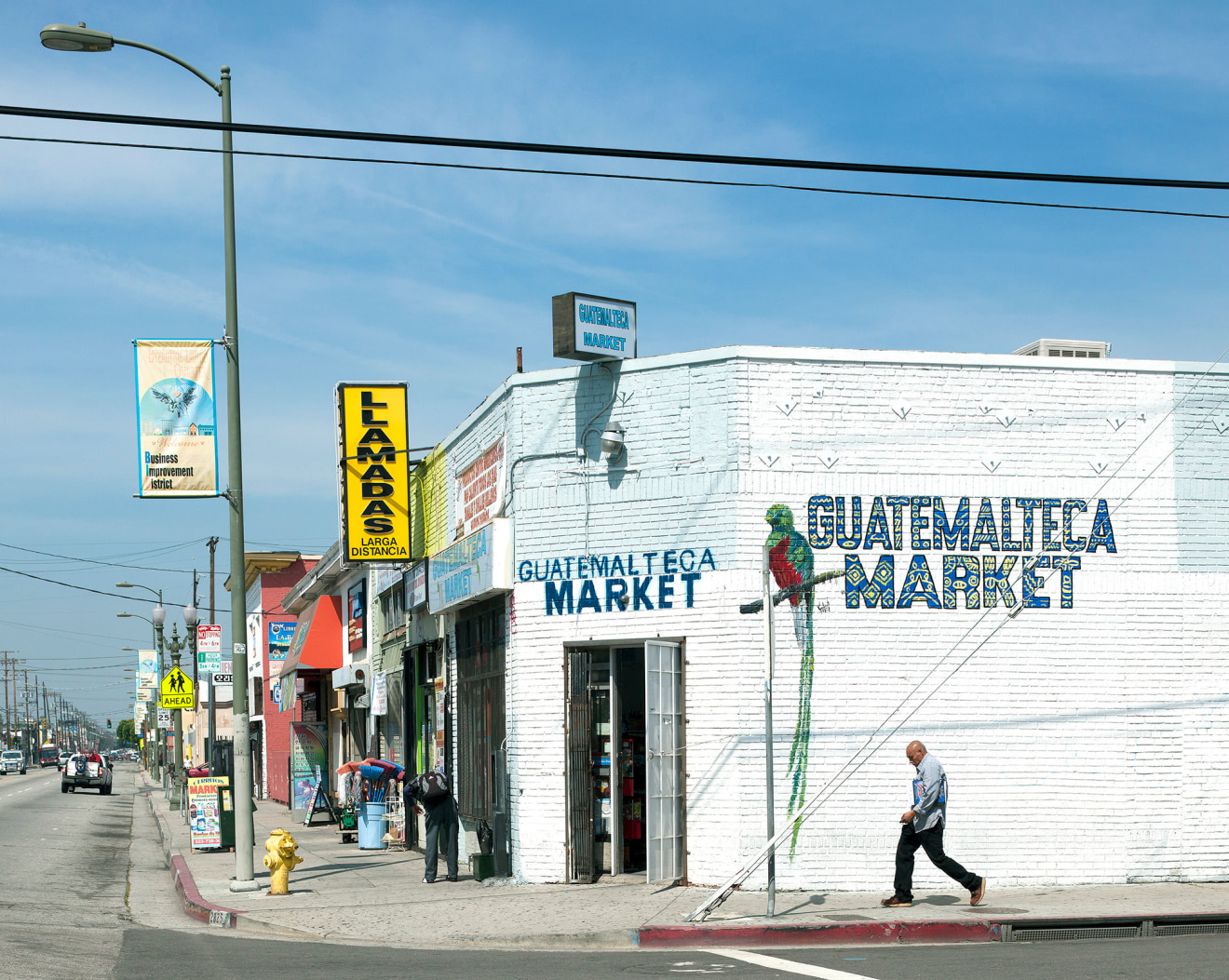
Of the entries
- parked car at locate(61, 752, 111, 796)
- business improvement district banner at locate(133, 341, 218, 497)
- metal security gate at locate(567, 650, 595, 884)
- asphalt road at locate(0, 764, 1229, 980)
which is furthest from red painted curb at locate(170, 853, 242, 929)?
parked car at locate(61, 752, 111, 796)

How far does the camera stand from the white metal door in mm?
14195

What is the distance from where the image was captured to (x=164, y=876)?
20.2m

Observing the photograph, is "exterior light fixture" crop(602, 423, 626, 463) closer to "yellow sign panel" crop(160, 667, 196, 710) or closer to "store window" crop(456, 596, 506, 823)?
"store window" crop(456, 596, 506, 823)

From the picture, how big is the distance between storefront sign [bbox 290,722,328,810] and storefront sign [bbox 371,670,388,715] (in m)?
6.33

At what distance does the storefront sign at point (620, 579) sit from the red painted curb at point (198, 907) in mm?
4688

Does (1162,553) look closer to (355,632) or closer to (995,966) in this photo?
(995,966)

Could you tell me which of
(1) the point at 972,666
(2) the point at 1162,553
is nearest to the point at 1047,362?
(2) the point at 1162,553

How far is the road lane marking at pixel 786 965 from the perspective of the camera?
392 inches

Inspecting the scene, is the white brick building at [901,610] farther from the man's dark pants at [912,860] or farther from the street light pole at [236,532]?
the street light pole at [236,532]

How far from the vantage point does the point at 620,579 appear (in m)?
15.1

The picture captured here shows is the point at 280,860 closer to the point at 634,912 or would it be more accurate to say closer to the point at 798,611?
the point at 634,912

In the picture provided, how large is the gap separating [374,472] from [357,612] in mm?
8631

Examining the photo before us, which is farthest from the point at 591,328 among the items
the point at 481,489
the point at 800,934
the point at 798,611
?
the point at 800,934

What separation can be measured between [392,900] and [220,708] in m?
52.5
